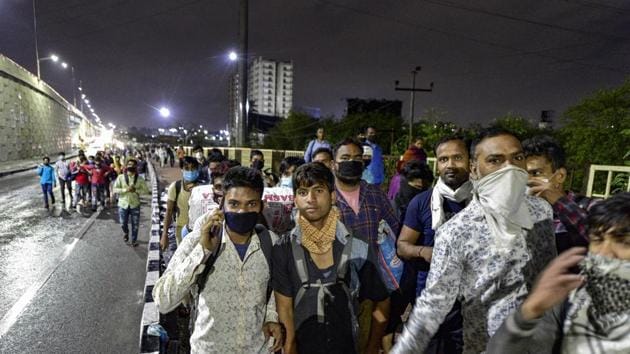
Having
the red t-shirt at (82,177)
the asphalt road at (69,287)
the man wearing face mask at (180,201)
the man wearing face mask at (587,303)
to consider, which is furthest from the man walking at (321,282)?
the red t-shirt at (82,177)

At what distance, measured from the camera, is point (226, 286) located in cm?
205

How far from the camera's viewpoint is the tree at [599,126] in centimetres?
2169

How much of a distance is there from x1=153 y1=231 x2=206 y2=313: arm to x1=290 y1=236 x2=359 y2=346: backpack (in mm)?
533

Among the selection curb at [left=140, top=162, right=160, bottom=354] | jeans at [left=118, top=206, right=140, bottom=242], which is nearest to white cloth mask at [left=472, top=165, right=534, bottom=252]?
curb at [left=140, top=162, right=160, bottom=354]

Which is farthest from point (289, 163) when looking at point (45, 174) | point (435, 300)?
point (45, 174)

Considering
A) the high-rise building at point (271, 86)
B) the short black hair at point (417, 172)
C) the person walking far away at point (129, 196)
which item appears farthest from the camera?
the high-rise building at point (271, 86)

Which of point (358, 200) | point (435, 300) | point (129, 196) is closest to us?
point (435, 300)

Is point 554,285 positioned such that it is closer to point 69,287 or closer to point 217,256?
point 217,256

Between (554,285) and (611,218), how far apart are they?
0.36 m

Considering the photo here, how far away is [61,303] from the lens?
4867 millimetres

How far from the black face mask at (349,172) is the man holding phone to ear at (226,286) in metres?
1.06

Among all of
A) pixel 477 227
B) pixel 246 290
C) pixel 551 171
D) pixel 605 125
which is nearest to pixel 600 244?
pixel 477 227

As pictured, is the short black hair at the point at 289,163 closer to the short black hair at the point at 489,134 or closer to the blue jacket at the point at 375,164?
the blue jacket at the point at 375,164

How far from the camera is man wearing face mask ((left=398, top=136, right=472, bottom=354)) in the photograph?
234 centimetres
